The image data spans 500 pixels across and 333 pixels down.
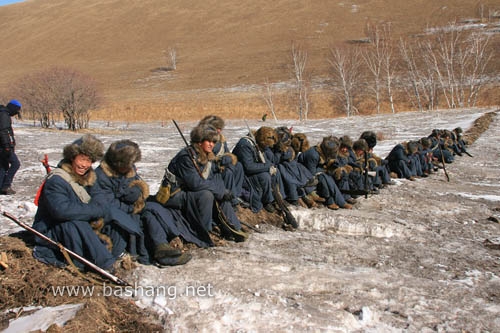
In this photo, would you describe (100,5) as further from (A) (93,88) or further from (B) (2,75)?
(A) (93,88)

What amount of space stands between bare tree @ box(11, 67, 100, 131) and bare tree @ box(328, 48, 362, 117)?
20.9 metres

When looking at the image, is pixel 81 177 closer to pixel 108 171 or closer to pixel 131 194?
pixel 108 171

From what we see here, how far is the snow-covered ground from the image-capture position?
3.29 m

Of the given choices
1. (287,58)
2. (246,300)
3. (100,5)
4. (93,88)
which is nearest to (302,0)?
(287,58)

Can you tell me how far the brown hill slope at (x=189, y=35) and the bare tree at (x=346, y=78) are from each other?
7403mm

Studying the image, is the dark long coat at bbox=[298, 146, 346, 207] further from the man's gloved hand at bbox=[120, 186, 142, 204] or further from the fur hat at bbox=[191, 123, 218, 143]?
the man's gloved hand at bbox=[120, 186, 142, 204]

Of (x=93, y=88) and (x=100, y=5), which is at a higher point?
(x=100, y=5)

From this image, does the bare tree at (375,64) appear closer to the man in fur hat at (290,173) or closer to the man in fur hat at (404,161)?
the man in fur hat at (404,161)

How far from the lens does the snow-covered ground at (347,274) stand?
3.29 meters

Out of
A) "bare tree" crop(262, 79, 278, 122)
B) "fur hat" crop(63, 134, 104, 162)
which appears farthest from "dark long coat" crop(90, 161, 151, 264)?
"bare tree" crop(262, 79, 278, 122)

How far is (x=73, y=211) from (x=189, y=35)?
2838 inches

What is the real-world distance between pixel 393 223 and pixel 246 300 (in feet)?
11.1

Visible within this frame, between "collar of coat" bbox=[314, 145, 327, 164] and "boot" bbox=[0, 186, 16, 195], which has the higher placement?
"collar of coat" bbox=[314, 145, 327, 164]

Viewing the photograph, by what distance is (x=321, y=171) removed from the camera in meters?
7.30
